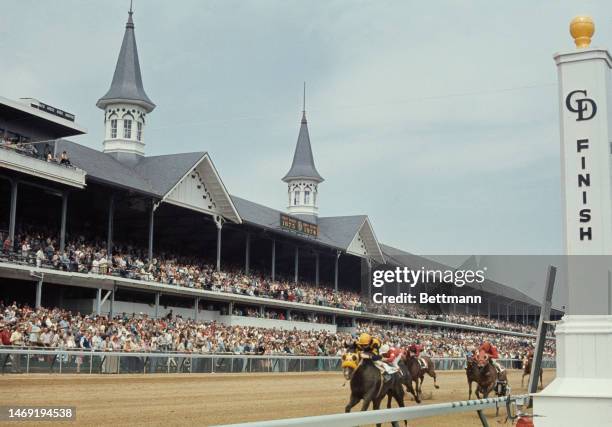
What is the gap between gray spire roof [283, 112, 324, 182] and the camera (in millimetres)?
69750

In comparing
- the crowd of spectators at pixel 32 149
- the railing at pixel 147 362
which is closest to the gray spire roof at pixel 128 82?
the crowd of spectators at pixel 32 149

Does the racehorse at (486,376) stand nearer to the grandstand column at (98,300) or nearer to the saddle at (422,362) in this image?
the saddle at (422,362)

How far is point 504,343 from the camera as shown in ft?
173

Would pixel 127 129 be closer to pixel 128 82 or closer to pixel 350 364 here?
pixel 128 82

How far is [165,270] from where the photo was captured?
33.3 metres

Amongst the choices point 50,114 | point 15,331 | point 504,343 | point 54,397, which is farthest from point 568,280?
point 504,343

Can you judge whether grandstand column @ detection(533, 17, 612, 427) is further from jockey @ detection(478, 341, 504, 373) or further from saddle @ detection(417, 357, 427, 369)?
saddle @ detection(417, 357, 427, 369)

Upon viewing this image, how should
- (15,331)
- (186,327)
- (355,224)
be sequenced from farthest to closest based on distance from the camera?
(355,224) → (186,327) → (15,331)

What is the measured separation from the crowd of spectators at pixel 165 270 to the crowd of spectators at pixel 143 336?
1.74 meters

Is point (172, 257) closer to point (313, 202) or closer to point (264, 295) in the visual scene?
point (264, 295)

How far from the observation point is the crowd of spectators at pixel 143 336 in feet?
70.3

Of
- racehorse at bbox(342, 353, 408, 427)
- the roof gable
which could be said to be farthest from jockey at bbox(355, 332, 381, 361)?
the roof gable

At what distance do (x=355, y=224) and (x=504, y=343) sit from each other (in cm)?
1218

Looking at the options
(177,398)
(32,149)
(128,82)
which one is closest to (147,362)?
(177,398)
